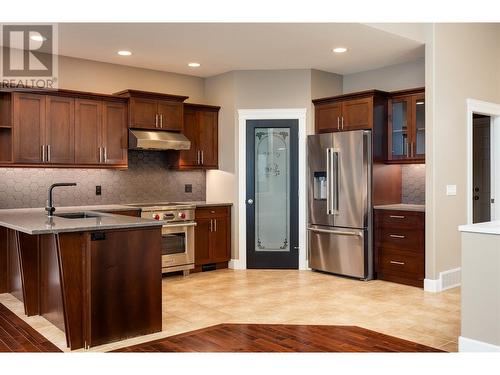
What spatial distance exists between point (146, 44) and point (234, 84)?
1585 mm

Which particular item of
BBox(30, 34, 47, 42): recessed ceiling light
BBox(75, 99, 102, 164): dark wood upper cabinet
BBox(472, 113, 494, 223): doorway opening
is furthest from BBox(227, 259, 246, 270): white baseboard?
BBox(30, 34, 47, 42): recessed ceiling light

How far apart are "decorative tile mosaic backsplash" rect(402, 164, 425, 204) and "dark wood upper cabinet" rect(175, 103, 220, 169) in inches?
98.6

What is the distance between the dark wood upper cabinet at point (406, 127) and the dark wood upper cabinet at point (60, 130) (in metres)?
3.73

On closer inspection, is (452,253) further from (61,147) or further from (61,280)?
(61,147)

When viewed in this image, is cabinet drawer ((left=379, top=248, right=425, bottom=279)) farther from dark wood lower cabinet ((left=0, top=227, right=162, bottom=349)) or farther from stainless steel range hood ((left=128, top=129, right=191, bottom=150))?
dark wood lower cabinet ((left=0, top=227, right=162, bottom=349))

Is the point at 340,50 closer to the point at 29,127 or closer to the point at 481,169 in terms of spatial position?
the point at 481,169

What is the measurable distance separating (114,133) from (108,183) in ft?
2.15

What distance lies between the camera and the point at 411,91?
5.76m

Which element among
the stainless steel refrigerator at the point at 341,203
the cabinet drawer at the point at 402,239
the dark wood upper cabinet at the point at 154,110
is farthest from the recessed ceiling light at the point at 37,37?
the cabinet drawer at the point at 402,239

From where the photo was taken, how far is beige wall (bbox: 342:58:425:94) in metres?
6.16

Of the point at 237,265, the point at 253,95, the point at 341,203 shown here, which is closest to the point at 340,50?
the point at 253,95

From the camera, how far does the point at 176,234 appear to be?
6.02 m

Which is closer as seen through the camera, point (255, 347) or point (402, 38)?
point (255, 347)
